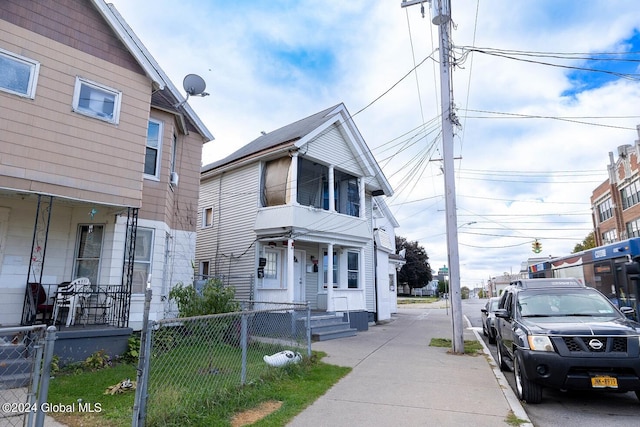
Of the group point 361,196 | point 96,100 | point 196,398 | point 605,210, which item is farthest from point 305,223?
point 605,210

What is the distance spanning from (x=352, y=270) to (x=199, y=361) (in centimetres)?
1101

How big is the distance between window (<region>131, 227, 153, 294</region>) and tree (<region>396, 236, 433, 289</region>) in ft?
169

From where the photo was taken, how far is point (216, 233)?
16297 mm

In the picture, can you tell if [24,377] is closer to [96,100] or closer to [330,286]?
[96,100]

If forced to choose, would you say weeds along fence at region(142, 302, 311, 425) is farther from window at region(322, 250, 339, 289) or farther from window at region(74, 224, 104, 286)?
window at region(322, 250, 339, 289)

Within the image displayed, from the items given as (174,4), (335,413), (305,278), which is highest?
(174,4)

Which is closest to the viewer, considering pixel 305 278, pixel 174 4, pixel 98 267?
pixel 98 267

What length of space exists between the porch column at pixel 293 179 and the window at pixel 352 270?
4.57m

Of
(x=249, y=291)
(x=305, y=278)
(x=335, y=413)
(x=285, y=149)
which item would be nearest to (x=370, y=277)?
(x=305, y=278)

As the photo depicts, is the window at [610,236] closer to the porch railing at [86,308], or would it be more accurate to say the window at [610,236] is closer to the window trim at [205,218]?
the window trim at [205,218]

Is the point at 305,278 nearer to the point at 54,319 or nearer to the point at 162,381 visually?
the point at 54,319

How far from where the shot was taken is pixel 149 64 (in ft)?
30.7

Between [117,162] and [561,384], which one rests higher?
[117,162]

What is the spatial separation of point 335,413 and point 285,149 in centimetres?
1009
